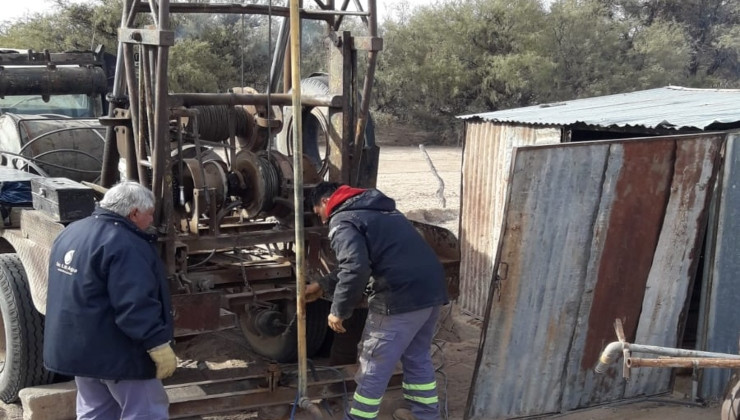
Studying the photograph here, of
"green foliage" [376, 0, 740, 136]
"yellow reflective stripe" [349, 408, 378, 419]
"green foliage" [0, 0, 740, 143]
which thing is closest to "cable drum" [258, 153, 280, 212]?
"yellow reflective stripe" [349, 408, 378, 419]

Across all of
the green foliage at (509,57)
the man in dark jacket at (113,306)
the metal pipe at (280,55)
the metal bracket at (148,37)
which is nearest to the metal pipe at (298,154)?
the metal bracket at (148,37)

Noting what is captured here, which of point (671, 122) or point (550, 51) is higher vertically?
point (550, 51)

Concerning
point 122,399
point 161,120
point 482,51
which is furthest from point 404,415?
point 482,51

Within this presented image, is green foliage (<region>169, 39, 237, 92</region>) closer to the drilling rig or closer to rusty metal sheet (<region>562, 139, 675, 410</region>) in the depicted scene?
the drilling rig

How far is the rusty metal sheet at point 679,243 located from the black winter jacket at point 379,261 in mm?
1650

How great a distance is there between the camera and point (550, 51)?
27266mm

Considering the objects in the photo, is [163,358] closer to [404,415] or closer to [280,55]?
[404,415]

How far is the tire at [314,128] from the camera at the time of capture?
5.70 meters

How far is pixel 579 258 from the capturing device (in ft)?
16.7

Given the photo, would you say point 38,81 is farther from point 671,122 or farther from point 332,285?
point 671,122

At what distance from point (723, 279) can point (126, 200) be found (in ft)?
13.1

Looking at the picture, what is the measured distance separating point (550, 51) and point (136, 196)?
82.7ft

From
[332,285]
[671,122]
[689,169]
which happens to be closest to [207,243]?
[332,285]

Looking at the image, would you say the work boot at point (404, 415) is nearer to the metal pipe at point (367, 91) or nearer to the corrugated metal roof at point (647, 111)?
the metal pipe at point (367, 91)
